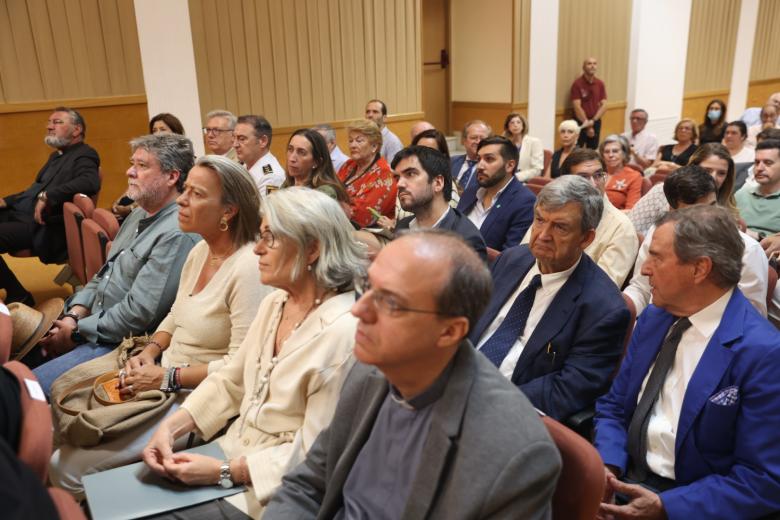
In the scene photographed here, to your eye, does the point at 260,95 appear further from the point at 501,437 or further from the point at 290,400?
the point at 501,437

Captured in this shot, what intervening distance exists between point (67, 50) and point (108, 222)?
3843 mm

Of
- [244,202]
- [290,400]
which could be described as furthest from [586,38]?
[290,400]

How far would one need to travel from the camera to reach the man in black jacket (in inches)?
184

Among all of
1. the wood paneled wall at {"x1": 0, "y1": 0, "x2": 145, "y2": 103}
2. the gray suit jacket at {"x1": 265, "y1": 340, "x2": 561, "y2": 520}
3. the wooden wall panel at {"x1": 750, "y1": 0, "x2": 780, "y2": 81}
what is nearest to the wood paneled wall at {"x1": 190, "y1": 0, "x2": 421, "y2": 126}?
the wood paneled wall at {"x1": 0, "y1": 0, "x2": 145, "y2": 103}

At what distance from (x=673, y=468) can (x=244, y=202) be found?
175 centimetres

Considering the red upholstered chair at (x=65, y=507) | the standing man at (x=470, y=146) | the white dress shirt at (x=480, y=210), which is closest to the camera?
the red upholstered chair at (x=65, y=507)

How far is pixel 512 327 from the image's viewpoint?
2361 millimetres

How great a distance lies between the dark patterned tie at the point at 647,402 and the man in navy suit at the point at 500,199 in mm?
2069

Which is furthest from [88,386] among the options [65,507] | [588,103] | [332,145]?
[588,103]

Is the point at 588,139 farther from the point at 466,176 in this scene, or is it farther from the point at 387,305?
the point at 387,305

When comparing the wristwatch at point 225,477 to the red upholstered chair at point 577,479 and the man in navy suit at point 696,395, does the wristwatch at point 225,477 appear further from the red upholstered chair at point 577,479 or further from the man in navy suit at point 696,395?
the man in navy suit at point 696,395

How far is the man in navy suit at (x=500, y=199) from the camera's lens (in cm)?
403

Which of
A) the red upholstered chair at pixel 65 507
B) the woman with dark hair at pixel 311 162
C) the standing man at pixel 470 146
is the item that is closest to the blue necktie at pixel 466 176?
the standing man at pixel 470 146

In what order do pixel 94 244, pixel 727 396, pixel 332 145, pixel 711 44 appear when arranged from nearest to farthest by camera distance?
1. pixel 727 396
2. pixel 94 244
3. pixel 332 145
4. pixel 711 44
